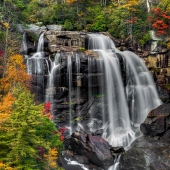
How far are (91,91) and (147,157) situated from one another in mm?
12023

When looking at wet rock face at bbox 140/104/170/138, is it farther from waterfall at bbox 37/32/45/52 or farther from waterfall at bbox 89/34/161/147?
waterfall at bbox 37/32/45/52

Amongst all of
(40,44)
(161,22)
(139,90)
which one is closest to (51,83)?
(40,44)

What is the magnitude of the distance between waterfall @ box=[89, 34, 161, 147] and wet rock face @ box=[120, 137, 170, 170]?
4794 mm

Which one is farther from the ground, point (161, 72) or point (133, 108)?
point (161, 72)

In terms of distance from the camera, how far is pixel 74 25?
37688 millimetres

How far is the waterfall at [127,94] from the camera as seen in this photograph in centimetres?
2466

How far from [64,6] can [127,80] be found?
19.6 meters

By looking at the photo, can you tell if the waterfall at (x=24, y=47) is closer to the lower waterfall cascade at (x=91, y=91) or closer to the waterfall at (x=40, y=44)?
the waterfall at (x=40, y=44)

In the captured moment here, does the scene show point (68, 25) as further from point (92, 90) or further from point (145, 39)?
point (92, 90)

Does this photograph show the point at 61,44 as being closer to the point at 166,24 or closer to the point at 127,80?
the point at 127,80

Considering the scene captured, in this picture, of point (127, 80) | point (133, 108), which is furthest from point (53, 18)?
point (133, 108)

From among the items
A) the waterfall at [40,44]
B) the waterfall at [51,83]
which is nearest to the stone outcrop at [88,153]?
the waterfall at [51,83]

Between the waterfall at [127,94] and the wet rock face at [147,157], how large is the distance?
15.7ft

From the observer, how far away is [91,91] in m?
26.7
